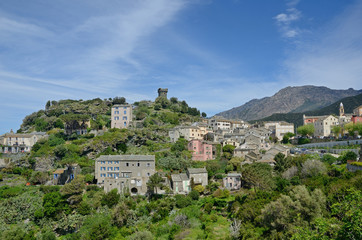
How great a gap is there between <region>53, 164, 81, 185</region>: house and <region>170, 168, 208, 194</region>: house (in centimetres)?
1971

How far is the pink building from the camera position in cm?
6019

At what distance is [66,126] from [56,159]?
17.7 metres

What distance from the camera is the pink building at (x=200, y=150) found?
6019 cm

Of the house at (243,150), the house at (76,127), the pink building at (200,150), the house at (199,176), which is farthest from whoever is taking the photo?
the house at (76,127)

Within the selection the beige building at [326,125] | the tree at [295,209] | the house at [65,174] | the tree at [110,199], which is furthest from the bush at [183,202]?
the beige building at [326,125]

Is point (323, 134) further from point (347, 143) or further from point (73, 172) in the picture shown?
point (73, 172)

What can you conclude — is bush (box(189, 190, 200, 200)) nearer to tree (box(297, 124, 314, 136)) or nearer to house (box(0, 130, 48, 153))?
house (box(0, 130, 48, 153))

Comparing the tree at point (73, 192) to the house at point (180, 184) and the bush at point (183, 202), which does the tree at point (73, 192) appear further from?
the bush at point (183, 202)

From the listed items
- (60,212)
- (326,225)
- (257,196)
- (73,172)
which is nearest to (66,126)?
(73,172)

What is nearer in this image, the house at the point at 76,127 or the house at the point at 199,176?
the house at the point at 199,176

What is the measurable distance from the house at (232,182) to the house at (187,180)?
12.0ft

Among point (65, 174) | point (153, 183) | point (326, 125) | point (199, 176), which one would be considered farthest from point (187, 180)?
point (326, 125)

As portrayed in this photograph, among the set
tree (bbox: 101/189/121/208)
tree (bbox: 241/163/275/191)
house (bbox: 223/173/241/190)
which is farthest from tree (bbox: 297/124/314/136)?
tree (bbox: 101/189/121/208)

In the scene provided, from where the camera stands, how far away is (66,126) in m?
72.7
